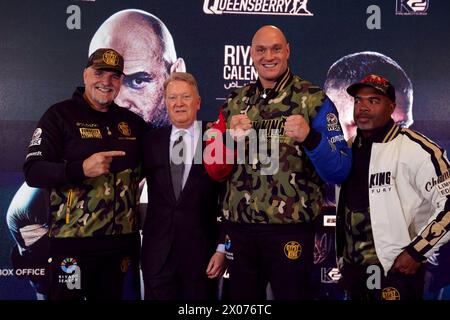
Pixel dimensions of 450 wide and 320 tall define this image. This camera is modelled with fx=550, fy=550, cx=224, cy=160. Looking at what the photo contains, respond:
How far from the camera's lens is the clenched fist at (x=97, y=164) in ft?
7.05

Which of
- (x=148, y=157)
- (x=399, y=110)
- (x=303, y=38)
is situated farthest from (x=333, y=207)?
(x=148, y=157)

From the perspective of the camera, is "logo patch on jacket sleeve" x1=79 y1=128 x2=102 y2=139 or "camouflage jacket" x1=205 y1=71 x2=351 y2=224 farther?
"logo patch on jacket sleeve" x1=79 y1=128 x2=102 y2=139

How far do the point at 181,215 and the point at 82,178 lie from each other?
0.43 m

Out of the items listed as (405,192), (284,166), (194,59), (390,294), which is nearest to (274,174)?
(284,166)

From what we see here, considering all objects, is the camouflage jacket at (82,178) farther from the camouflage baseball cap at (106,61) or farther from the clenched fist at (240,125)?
the clenched fist at (240,125)

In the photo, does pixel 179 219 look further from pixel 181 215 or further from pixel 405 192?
pixel 405 192

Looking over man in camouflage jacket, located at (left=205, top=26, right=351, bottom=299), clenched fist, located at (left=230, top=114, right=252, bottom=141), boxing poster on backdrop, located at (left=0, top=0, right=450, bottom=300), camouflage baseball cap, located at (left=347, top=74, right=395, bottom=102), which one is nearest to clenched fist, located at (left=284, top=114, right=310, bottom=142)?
man in camouflage jacket, located at (left=205, top=26, right=351, bottom=299)

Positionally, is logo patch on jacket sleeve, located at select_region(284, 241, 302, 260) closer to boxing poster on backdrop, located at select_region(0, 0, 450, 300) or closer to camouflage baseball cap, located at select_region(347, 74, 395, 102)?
camouflage baseball cap, located at select_region(347, 74, 395, 102)

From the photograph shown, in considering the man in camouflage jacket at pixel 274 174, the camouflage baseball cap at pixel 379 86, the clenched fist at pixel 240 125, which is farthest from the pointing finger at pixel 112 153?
the camouflage baseball cap at pixel 379 86

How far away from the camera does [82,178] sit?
7.21 ft

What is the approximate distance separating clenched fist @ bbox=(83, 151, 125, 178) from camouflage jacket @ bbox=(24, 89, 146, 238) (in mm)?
58

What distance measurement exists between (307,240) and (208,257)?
1.53 feet

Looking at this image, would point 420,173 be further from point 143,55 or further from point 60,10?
point 60,10

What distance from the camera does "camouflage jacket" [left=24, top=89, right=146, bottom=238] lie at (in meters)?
2.27
